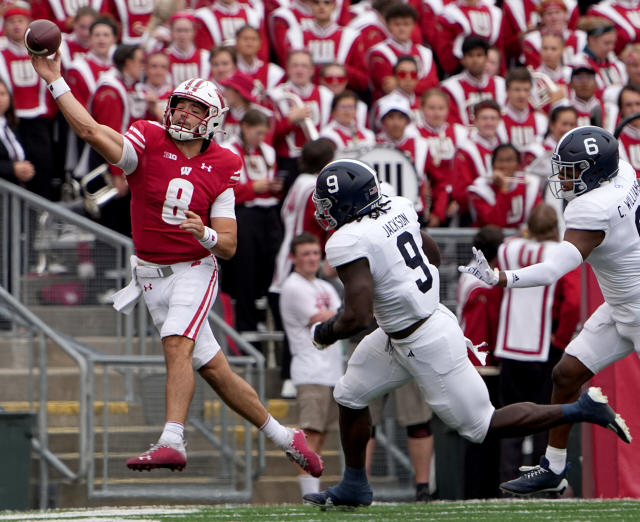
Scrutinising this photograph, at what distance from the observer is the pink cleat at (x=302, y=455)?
745 cm

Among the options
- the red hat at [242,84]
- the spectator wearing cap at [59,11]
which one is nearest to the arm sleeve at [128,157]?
the red hat at [242,84]


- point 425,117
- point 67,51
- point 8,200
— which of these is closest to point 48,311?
point 8,200

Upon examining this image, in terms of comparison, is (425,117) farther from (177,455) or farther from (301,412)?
(177,455)

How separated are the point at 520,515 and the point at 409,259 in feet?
4.67

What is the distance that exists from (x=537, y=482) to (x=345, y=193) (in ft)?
6.22

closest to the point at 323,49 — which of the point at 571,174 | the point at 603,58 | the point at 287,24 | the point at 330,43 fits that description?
the point at 330,43

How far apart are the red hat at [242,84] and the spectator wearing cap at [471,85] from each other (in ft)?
6.91

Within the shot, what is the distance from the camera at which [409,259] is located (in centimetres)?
682

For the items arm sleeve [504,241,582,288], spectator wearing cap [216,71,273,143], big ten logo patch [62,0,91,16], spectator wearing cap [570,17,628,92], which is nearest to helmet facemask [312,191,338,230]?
arm sleeve [504,241,582,288]

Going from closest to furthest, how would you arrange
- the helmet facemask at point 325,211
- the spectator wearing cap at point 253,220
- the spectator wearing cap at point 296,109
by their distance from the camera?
the helmet facemask at point 325,211, the spectator wearing cap at point 253,220, the spectator wearing cap at point 296,109

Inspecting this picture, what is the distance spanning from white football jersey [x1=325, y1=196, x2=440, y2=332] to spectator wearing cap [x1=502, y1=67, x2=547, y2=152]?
5364mm

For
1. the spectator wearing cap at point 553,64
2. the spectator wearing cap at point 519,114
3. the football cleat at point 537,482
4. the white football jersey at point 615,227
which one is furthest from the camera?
the spectator wearing cap at point 553,64

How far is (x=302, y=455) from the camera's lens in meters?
7.46

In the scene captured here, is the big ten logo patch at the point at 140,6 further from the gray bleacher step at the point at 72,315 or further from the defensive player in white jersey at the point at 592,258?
the defensive player in white jersey at the point at 592,258
